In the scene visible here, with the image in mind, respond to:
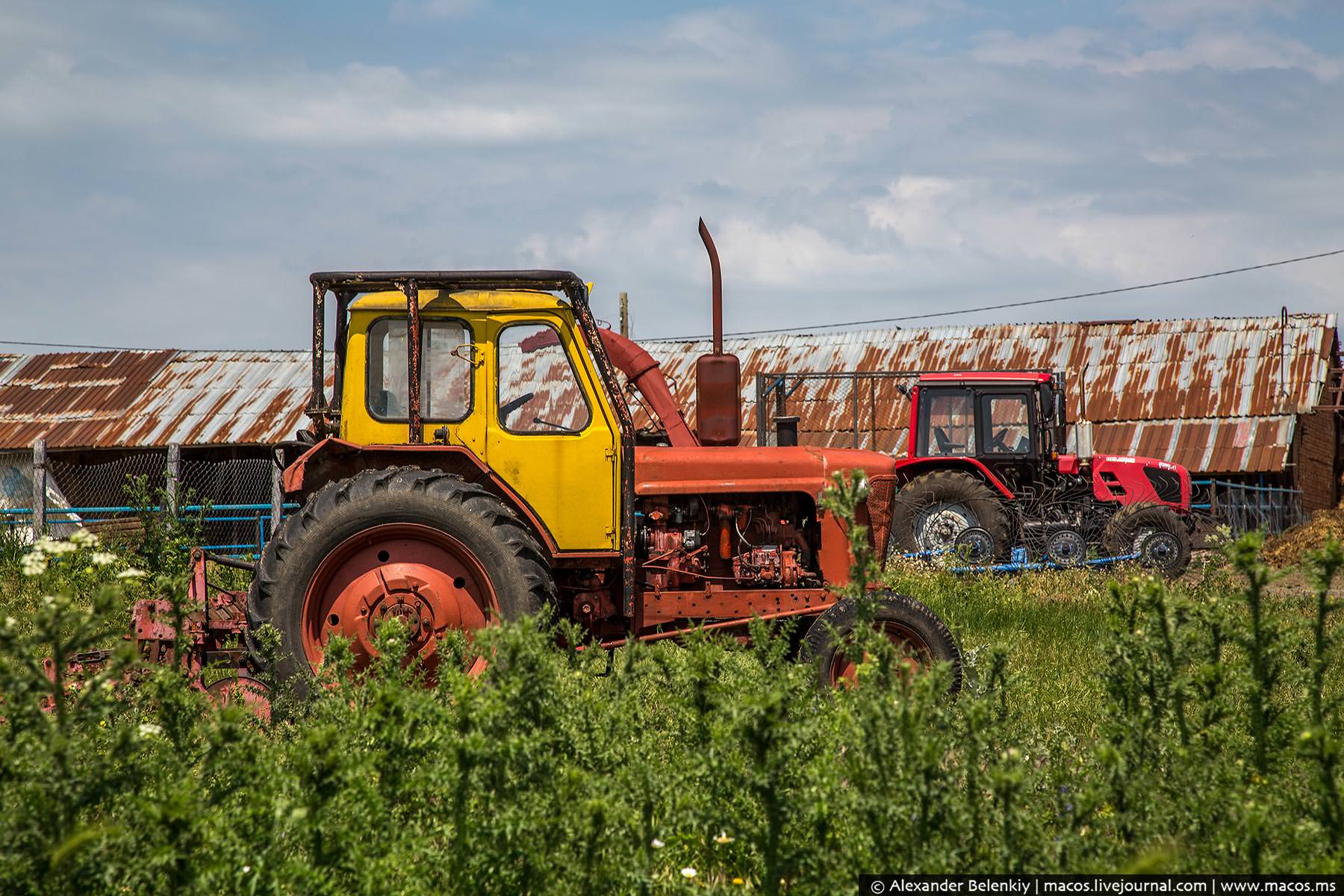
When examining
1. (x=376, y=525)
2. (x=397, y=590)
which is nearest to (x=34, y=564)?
(x=376, y=525)

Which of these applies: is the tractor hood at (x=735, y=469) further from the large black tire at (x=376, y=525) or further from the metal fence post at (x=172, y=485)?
the metal fence post at (x=172, y=485)

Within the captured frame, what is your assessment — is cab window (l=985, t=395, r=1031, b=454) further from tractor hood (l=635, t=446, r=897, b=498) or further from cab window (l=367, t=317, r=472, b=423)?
cab window (l=367, t=317, r=472, b=423)

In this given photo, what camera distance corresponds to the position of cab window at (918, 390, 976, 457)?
13.6m

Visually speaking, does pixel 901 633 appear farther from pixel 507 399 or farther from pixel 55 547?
pixel 55 547

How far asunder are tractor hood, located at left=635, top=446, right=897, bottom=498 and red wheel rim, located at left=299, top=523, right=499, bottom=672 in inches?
40.9

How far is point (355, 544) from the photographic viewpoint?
542 cm

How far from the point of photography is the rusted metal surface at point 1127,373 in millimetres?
19625

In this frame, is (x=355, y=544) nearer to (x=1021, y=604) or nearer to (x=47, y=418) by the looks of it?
(x=1021, y=604)

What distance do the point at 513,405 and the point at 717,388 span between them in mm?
1141

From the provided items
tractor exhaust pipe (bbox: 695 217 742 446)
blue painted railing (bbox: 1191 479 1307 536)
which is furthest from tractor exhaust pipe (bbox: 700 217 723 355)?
blue painted railing (bbox: 1191 479 1307 536)

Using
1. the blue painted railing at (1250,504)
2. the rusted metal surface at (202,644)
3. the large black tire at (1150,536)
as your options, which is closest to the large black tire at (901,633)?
the rusted metal surface at (202,644)

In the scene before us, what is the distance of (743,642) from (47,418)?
62.7 feet

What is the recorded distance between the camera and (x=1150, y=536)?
41.8ft

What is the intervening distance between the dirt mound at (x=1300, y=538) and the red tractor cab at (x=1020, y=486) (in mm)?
3839
